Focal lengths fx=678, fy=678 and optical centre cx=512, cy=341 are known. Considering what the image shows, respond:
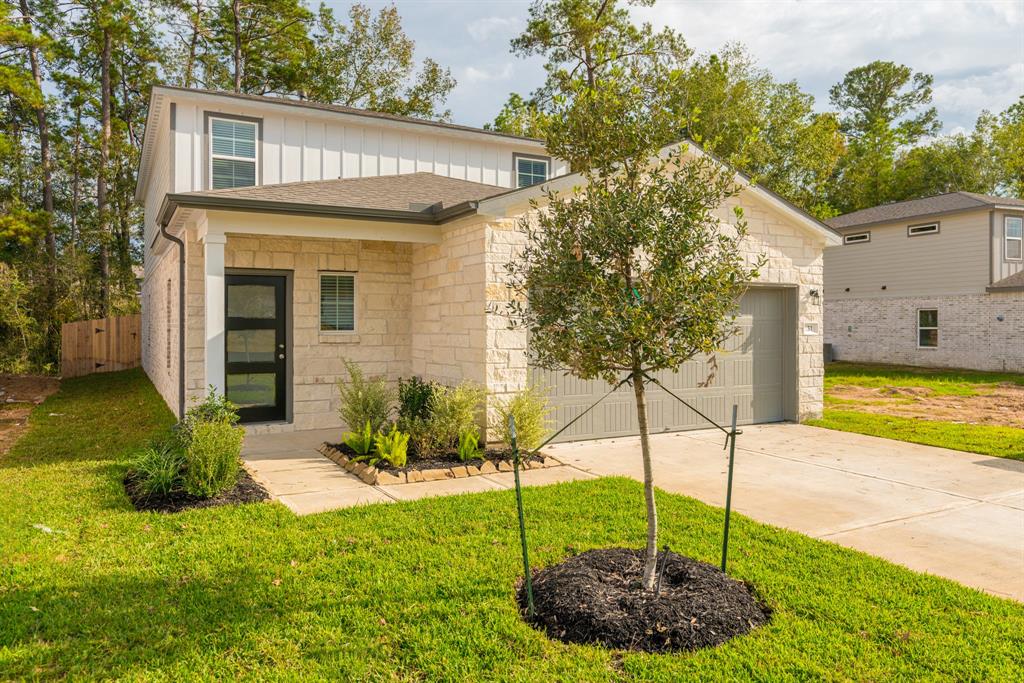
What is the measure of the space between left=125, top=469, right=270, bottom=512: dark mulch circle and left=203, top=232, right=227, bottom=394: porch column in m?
1.57

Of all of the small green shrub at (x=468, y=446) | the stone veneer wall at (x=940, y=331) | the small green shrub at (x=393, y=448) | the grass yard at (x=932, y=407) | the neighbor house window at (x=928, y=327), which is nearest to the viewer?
the small green shrub at (x=393, y=448)

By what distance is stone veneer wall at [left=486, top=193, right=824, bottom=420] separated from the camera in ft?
27.1

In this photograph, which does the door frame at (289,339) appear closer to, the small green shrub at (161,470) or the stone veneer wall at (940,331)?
the small green shrub at (161,470)

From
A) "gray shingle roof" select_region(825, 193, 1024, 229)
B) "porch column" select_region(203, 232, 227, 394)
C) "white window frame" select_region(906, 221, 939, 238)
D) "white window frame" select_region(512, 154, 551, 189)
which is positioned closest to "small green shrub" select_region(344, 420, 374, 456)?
"porch column" select_region(203, 232, 227, 394)

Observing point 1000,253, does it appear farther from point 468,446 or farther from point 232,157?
point 232,157

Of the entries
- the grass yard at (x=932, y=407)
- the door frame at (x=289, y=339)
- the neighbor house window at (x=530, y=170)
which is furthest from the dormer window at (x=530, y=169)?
the grass yard at (x=932, y=407)

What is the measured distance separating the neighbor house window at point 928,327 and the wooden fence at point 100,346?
23443 millimetres

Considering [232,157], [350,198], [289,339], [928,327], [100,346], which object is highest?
[232,157]

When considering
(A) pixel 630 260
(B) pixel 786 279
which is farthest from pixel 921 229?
(A) pixel 630 260

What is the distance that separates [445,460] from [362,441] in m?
1.00

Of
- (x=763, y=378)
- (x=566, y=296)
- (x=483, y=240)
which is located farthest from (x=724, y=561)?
(x=763, y=378)

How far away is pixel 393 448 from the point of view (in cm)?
733

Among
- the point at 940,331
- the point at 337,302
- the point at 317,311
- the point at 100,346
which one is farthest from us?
the point at 940,331

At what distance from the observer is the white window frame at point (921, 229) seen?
20.8m
